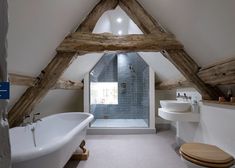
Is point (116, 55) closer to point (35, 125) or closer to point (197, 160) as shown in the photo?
Result: point (35, 125)

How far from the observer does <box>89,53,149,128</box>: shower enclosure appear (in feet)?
17.6

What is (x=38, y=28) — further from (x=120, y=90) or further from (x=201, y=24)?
(x=120, y=90)

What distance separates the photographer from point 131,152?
11.6ft

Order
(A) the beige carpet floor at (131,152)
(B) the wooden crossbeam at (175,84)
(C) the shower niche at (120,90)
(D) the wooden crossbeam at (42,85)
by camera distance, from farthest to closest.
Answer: (C) the shower niche at (120,90) < (B) the wooden crossbeam at (175,84) < (A) the beige carpet floor at (131,152) < (D) the wooden crossbeam at (42,85)

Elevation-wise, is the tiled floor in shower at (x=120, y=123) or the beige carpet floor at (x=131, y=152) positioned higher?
the tiled floor in shower at (x=120, y=123)

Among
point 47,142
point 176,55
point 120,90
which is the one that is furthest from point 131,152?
point 120,90

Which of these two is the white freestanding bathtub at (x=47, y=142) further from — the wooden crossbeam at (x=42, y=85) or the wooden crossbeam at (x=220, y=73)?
the wooden crossbeam at (x=220, y=73)

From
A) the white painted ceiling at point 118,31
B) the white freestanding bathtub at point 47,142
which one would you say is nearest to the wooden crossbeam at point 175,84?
the white painted ceiling at point 118,31

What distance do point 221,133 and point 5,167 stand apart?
248 centimetres

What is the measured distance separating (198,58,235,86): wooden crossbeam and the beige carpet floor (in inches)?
56.1

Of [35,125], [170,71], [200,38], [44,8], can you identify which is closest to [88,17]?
[44,8]

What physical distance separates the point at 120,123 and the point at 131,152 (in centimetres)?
180

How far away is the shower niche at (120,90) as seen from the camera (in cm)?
534

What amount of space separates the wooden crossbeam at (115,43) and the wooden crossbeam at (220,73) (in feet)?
1.78
